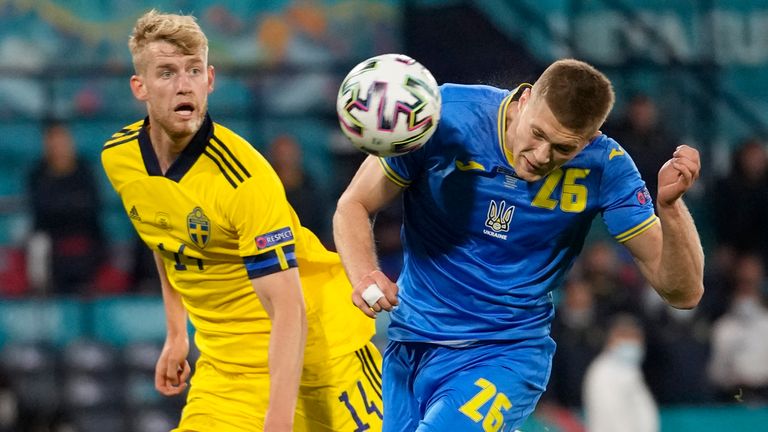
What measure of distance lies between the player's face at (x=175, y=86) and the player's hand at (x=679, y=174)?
174 centimetres

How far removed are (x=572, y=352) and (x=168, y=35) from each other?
619 centimetres

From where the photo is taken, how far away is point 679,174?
4402 mm

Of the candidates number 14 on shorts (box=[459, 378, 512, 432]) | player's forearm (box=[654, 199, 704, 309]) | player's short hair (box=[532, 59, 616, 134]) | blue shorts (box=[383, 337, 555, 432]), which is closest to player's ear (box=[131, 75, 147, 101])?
blue shorts (box=[383, 337, 555, 432])

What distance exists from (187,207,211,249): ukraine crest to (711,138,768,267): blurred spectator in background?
26.9 feet

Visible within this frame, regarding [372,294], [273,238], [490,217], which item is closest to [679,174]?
[490,217]

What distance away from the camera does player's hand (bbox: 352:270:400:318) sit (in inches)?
173

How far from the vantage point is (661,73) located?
13516mm

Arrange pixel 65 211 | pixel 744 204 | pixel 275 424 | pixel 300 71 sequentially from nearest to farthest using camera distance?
pixel 275 424, pixel 65 211, pixel 744 204, pixel 300 71

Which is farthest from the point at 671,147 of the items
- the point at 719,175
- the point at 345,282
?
the point at 345,282

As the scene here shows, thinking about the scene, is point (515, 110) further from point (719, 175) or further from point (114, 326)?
point (719, 175)

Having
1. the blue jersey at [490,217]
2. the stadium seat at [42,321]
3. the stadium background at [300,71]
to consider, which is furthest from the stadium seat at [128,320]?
the blue jersey at [490,217]

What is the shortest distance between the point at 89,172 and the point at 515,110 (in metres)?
6.50

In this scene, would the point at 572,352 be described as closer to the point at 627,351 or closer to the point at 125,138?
the point at 627,351

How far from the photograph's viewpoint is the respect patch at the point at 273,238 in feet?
15.5
